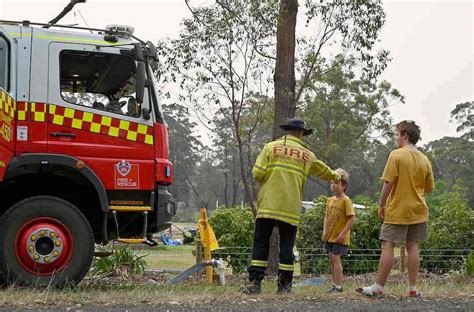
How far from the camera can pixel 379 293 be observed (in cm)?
678

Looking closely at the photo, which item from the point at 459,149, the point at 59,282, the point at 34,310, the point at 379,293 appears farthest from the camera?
the point at 459,149

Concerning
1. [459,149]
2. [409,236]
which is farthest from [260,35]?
[459,149]

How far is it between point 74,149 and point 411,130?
3588 mm

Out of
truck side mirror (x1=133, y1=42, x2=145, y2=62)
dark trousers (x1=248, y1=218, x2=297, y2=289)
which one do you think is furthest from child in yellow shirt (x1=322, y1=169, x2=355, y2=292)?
truck side mirror (x1=133, y1=42, x2=145, y2=62)

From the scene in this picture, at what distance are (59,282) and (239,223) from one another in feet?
22.1

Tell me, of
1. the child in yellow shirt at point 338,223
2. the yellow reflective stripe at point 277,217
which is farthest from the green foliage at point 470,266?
the yellow reflective stripe at point 277,217

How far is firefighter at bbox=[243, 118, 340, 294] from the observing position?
703cm

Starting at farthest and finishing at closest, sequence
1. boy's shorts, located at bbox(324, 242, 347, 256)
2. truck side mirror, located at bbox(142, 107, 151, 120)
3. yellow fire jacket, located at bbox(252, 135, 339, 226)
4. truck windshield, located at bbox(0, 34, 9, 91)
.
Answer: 1. boy's shorts, located at bbox(324, 242, 347, 256)
2. truck side mirror, located at bbox(142, 107, 151, 120)
3. truck windshield, located at bbox(0, 34, 9, 91)
4. yellow fire jacket, located at bbox(252, 135, 339, 226)

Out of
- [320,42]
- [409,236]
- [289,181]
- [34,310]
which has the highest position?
[320,42]

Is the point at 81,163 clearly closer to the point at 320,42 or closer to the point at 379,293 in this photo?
the point at 379,293

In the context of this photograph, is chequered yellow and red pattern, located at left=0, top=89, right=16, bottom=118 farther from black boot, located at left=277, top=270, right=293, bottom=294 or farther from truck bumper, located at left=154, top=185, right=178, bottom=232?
black boot, located at left=277, top=270, right=293, bottom=294

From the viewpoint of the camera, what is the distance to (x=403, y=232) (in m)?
6.81

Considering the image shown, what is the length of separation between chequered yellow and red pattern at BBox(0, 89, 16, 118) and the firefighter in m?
2.64

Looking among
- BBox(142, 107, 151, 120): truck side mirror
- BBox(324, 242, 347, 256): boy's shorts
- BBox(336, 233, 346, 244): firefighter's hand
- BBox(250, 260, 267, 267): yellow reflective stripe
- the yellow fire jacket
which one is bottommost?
BBox(250, 260, 267, 267): yellow reflective stripe
